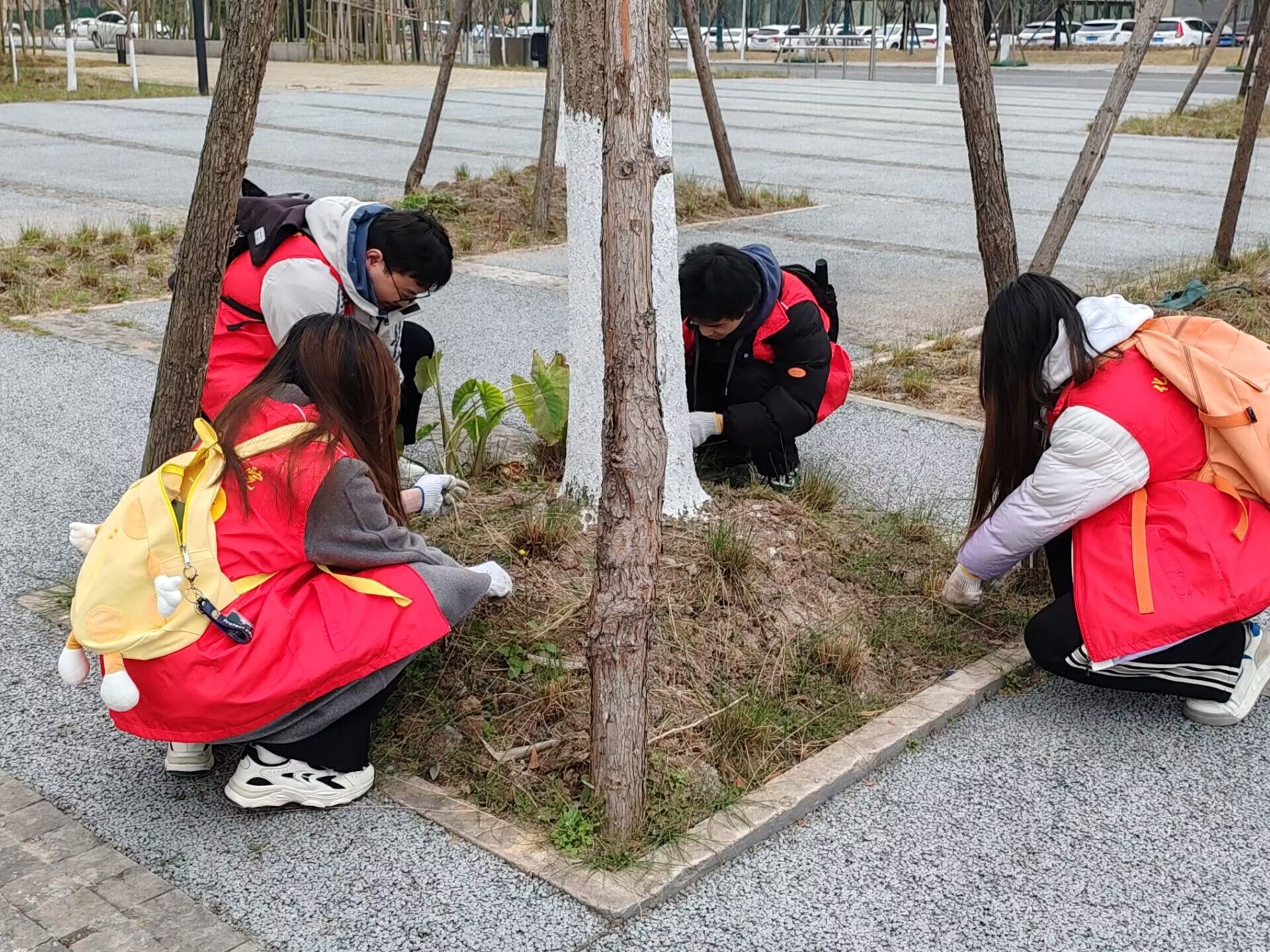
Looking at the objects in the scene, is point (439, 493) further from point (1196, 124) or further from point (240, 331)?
point (1196, 124)

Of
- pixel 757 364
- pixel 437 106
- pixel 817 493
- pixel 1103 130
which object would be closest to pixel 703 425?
pixel 757 364

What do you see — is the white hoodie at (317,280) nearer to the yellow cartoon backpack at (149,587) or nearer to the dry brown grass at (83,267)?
the yellow cartoon backpack at (149,587)

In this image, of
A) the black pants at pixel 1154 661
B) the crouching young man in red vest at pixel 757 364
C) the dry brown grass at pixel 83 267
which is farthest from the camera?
the dry brown grass at pixel 83 267

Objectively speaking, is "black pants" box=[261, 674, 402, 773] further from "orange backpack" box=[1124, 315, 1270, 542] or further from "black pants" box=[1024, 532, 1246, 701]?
"orange backpack" box=[1124, 315, 1270, 542]

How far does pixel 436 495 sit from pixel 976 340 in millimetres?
3929

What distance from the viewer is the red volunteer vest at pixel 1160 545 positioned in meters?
3.05

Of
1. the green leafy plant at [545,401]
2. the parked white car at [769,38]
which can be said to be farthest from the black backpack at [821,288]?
the parked white car at [769,38]

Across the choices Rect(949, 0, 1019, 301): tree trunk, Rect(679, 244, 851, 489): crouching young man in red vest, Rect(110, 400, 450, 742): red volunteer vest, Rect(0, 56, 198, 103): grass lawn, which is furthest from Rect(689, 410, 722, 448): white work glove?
Rect(0, 56, 198, 103): grass lawn

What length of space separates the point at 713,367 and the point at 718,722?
1.65 meters

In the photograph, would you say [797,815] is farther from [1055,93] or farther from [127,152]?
[1055,93]

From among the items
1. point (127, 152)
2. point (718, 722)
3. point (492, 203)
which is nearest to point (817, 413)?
point (718, 722)

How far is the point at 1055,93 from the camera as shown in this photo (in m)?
25.5

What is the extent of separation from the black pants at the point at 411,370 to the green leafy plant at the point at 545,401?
0.41 meters

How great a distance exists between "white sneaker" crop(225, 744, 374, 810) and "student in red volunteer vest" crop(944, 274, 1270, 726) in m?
1.73
